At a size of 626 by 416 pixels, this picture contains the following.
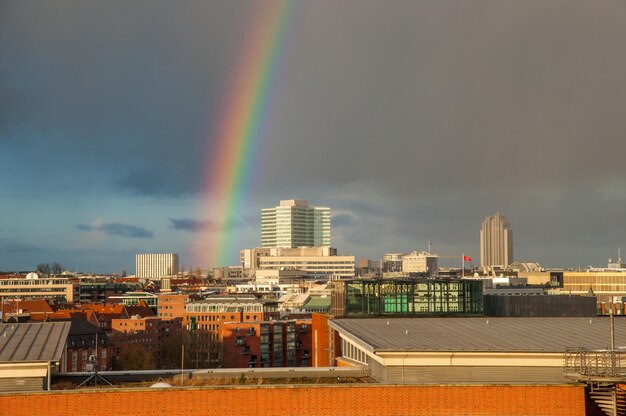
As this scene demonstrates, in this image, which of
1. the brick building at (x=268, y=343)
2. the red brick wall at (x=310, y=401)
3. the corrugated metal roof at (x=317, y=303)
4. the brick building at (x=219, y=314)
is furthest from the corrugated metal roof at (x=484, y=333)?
the corrugated metal roof at (x=317, y=303)

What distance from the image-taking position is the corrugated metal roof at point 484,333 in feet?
122

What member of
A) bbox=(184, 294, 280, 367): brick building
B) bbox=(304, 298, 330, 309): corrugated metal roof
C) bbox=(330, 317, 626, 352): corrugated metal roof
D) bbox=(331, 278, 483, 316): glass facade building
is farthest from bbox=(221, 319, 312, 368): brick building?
bbox=(330, 317, 626, 352): corrugated metal roof

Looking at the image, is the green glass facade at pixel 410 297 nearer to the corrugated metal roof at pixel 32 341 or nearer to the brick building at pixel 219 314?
the corrugated metal roof at pixel 32 341

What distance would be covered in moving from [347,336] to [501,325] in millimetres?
7244

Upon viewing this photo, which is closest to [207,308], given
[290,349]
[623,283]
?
[290,349]

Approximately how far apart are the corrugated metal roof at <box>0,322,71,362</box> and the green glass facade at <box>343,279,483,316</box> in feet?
66.1

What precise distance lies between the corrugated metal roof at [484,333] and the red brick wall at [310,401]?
2.18m

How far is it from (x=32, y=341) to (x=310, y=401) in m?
13.0

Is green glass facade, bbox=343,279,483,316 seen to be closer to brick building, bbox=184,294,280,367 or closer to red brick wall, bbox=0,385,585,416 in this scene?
red brick wall, bbox=0,385,585,416

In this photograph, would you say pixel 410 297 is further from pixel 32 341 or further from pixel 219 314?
pixel 219 314

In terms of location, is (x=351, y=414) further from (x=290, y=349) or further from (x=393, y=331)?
(x=290, y=349)

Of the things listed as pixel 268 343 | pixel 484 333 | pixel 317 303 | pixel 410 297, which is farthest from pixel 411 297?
pixel 317 303

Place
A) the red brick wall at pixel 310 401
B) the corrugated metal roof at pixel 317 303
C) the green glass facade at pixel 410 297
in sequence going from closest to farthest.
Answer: the red brick wall at pixel 310 401 < the green glass facade at pixel 410 297 < the corrugated metal roof at pixel 317 303

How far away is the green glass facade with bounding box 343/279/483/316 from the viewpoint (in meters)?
59.5
